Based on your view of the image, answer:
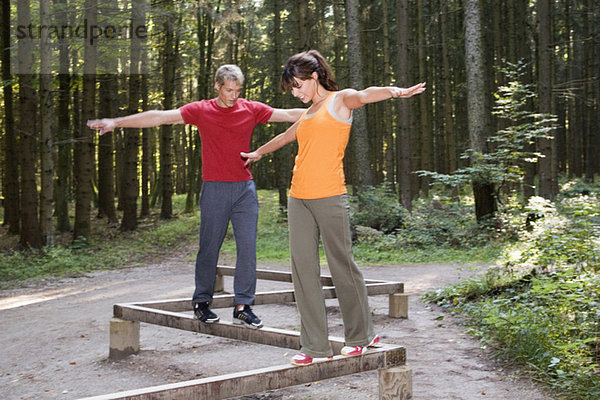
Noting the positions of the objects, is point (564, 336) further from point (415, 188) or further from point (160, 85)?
point (160, 85)

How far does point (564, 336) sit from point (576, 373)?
0.78m

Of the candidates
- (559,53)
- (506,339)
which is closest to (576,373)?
(506,339)

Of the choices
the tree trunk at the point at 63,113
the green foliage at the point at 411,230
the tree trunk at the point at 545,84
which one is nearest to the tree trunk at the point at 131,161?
the tree trunk at the point at 63,113

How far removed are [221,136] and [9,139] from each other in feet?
56.3

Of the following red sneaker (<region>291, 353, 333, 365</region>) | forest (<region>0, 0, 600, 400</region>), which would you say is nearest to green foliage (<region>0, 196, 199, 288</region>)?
forest (<region>0, 0, 600, 400</region>)

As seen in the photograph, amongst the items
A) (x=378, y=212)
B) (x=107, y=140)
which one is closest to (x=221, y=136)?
(x=378, y=212)

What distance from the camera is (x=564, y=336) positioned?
564 cm

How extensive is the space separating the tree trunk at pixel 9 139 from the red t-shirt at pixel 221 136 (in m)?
11.9

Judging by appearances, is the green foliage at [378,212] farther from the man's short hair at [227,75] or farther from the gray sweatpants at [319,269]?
the gray sweatpants at [319,269]

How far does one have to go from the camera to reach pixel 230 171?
5.32 meters

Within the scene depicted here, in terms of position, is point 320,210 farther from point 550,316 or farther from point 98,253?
point 98,253

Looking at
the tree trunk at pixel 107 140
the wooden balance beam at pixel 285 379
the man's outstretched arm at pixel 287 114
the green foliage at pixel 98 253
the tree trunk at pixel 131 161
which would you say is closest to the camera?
the wooden balance beam at pixel 285 379

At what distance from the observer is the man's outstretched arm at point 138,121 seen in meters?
4.82

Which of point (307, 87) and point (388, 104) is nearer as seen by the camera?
point (307, 87)
